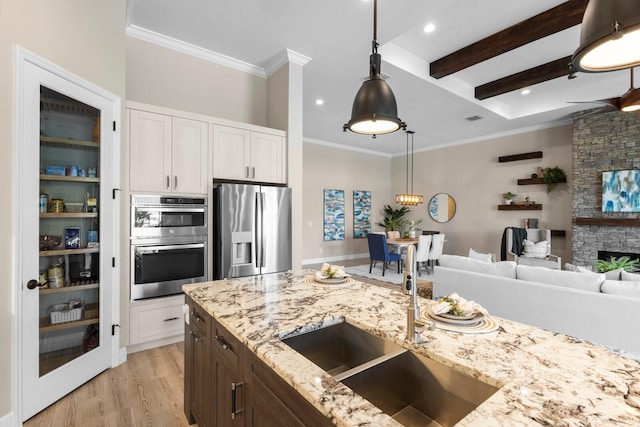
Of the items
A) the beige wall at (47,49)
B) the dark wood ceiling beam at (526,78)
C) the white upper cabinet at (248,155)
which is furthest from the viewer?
the dark wood ceiling beam at (526,78)

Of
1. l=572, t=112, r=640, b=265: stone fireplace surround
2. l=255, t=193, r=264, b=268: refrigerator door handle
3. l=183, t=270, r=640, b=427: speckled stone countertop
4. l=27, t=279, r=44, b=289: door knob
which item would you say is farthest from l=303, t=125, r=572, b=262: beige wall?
l=183, t=270, r=640, b=427: speckled stone countertop

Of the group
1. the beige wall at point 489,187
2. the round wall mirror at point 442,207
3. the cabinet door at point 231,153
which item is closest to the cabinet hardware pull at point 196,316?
the cabinet door at point 231,153

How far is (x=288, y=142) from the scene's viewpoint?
12.8ft

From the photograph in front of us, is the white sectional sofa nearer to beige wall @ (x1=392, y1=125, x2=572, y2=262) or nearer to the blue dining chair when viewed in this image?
the blue dining chair

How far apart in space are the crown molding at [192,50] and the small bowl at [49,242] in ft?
7.63

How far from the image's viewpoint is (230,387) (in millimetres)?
1354

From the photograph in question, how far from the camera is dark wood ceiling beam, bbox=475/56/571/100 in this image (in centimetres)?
420

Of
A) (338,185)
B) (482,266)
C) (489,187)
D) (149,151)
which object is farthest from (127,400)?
(489,187)

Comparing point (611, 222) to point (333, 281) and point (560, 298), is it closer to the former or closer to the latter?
point (560, 298)

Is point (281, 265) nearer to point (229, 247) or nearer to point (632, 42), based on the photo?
point (229, 247)

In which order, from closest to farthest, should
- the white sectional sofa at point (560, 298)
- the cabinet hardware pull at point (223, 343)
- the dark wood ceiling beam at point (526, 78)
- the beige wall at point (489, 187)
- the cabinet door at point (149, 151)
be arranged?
the cabinet hardware pull at point (223, 343) → the white sectional sofa at point (560, 298) → the cabinet door at point (149, 151) → the dark wood ceiling beam at point (526, 78) → the beige wall at point (489, 187)

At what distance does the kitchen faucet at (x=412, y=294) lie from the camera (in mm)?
1096

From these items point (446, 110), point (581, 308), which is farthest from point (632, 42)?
point (446, 110)

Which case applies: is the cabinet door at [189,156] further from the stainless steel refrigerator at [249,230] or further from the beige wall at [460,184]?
the beige wall at [460,184]
